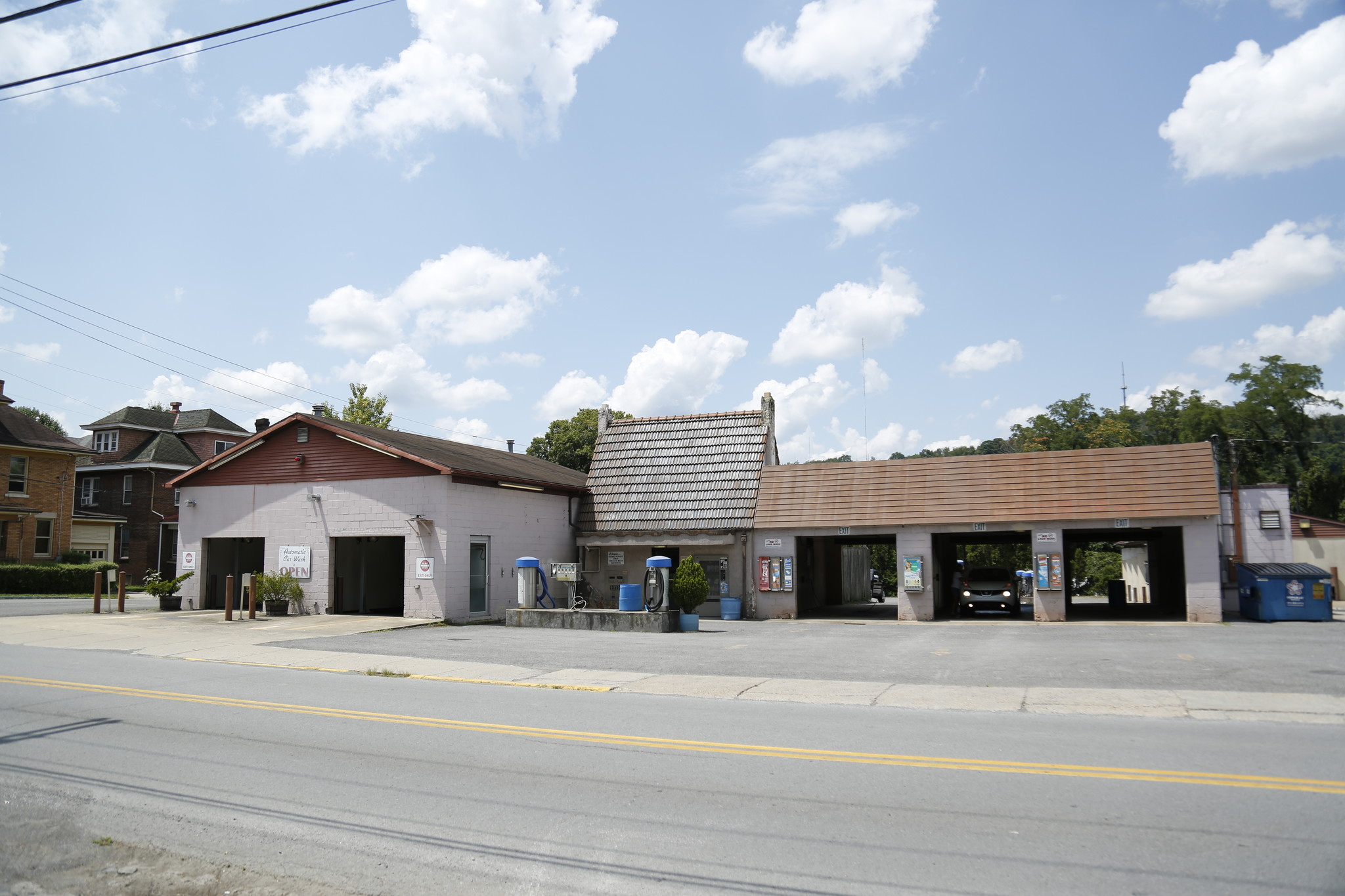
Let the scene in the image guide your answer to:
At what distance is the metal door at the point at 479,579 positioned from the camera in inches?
1046

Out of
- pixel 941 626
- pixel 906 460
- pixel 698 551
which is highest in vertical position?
pixel 906 460

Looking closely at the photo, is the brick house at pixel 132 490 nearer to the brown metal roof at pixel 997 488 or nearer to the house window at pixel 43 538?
the house window at pixel 43 538

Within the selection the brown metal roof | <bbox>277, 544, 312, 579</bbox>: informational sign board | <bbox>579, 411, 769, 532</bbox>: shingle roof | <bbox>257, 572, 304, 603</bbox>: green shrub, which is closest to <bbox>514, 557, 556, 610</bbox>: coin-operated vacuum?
<bbox>579, 411, 769, 532</bbox>: shingle roof

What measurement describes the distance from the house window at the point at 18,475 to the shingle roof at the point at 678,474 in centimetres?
3292

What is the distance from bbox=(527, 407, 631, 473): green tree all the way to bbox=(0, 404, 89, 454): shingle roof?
28.2 m

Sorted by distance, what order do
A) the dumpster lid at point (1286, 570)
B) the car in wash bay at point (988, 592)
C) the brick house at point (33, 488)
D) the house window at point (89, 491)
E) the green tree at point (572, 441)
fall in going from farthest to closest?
the green tree at point (572, 441) < the house window at point (89, 491) < the brick house at point (33, 488) < the car in wash bay at point (988, 592) < the dumpster lid at point (1286, 570)

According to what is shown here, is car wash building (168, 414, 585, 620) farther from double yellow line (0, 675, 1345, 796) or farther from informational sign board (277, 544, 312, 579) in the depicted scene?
double yellow line (0, 675, 1345, 796)

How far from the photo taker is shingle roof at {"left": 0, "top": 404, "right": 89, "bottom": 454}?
46500 mm

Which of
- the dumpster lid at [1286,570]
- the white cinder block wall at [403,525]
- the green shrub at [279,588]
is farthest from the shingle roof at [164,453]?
the dumpster lid at [1286,570]

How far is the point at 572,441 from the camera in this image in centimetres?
6512

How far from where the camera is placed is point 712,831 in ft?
21.1

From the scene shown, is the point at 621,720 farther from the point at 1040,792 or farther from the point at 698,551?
the point at 698,551

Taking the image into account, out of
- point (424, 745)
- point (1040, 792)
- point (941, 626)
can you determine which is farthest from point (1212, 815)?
point (941, 626)

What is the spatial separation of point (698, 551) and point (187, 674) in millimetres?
18404
